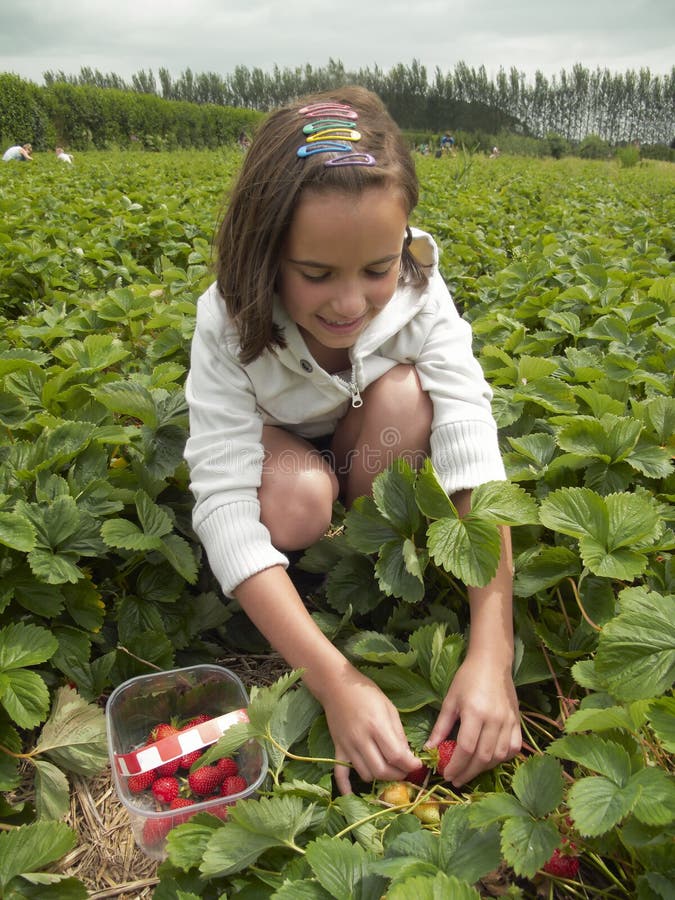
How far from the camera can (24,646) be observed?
120cm

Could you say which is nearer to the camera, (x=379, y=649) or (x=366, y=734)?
(x=366, y=734)

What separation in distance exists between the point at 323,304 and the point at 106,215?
4.16 meters

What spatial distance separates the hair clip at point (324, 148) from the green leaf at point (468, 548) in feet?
2.10

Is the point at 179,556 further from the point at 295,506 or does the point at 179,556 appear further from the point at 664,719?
the point at 664,719

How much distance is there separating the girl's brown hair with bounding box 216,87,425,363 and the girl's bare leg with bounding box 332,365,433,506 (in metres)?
0.25

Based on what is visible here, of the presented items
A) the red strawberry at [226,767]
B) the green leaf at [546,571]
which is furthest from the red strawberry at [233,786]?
the green leaf at [546,571]

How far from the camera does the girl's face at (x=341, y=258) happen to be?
3.83ft

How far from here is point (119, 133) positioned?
1235 inches

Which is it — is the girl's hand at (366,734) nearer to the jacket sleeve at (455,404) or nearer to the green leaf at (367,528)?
the green leaf at (367,528)

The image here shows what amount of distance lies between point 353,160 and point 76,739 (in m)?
1.08

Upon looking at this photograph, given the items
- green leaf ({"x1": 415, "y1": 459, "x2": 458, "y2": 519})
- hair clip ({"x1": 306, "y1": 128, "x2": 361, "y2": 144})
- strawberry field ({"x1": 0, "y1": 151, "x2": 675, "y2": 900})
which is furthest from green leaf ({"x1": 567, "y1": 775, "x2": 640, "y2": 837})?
hair clip ({"x1": 306, "y1": 128, "x2": 361, "y2": 144})

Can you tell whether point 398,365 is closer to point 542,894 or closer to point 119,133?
point 542,894

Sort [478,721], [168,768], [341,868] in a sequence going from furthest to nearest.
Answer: [168,768] < [478,721] < [341,868]

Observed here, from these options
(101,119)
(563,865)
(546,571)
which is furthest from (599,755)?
(101,119)
